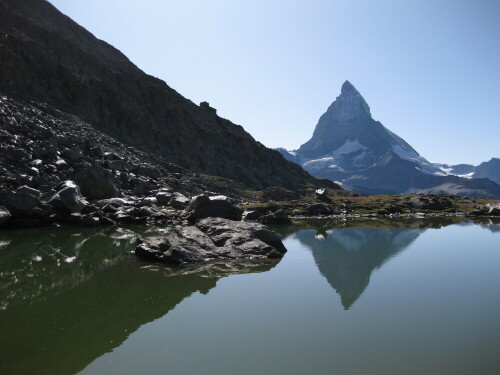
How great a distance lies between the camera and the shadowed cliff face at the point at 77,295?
1374 centimetres

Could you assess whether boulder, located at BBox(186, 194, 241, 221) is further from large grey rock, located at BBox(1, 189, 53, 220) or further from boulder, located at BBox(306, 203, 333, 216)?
boulder, located at BBox(306, 203, 333, 216)

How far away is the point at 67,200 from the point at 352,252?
3368 centimetres

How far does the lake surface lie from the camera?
1311cm

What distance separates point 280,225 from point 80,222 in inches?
1192

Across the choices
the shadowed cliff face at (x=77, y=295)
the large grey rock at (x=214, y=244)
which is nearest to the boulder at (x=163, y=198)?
the large grey rock at (x=214, y=244)

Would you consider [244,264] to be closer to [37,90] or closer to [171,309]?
[171,309]

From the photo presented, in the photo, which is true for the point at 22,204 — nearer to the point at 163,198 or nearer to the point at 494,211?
the point at 163,198

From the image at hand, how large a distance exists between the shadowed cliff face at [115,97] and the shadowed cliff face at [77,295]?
77.1 meters

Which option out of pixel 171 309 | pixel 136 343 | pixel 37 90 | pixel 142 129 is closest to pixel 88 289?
pixel 171 309

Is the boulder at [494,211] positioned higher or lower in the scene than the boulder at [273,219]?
higher

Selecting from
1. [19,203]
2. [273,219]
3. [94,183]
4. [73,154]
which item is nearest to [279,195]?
[273,219]

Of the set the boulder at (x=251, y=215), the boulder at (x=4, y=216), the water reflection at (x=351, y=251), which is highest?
the water reflection at (x=351, y=251)

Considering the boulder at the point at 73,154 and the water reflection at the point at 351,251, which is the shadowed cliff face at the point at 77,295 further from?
the boulder at the point at 73,154

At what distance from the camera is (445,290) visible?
23344 millimetres
